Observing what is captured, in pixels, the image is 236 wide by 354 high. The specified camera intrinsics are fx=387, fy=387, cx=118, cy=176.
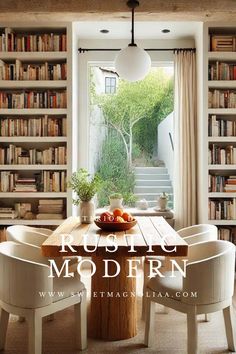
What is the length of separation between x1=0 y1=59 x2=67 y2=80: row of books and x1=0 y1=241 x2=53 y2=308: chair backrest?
2.80 metres

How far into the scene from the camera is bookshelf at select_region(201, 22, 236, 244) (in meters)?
4.64

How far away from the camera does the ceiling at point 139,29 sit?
15.4 feet

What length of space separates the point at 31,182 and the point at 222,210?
93.0 inches

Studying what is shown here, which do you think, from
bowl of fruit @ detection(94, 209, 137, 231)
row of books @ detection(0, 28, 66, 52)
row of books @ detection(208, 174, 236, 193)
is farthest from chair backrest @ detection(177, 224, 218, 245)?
row of books @ detection(0, 28, 66, 52)

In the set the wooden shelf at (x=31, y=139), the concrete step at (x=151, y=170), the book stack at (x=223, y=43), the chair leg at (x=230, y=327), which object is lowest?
the chair leg at (x=230, y=327)

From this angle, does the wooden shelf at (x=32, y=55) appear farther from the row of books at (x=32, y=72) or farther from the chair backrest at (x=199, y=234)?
the chair backrest at (x=199, y=234)

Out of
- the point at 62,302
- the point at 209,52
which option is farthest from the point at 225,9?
the point at 62,302

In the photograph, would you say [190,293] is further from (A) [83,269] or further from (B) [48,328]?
(A) [83,269]

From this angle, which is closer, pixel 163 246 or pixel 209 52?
pixel 163 246

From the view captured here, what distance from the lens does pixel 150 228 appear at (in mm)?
3236

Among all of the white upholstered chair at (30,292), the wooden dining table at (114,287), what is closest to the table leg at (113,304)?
the wooden dining table at (114,287)

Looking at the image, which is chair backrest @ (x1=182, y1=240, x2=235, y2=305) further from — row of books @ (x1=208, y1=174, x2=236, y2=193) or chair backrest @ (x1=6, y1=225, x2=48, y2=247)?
row of books @ (x1=208, y1=174, x2=236, y2=193)

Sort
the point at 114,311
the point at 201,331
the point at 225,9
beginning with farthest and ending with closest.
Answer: the point at 225,9, the point at 201,331, the point at 114,311

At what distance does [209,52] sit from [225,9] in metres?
0.55
